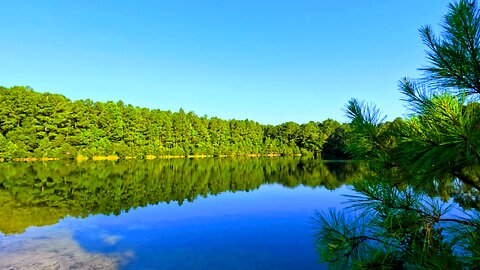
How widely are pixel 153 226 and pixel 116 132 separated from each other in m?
45.9

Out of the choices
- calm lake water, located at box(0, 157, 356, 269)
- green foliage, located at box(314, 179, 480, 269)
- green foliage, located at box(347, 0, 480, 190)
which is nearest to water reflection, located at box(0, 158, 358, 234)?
calm lake water, located at box(0, 157, 356, 269)

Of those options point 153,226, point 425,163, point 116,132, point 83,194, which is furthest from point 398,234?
point 116,132

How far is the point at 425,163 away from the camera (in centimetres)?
191

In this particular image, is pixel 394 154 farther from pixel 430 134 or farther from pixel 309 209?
pixel 309 209

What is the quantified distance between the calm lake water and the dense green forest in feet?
80.8

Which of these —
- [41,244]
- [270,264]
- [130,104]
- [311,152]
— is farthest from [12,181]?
[311,152]

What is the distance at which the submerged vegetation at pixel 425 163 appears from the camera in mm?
1849

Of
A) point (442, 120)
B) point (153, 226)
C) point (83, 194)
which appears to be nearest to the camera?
point (442, 120)

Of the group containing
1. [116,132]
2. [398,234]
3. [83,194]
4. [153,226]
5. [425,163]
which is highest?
[116,132]

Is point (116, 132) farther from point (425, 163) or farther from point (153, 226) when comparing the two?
point (425, 163)

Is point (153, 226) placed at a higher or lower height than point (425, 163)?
lower

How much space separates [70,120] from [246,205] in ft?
139

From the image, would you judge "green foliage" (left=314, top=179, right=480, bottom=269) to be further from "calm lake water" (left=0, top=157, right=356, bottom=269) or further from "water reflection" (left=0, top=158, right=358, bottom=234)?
"water reflection" (left=0, top=158, right=358, bottom=234)

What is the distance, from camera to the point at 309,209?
50.6 ft
